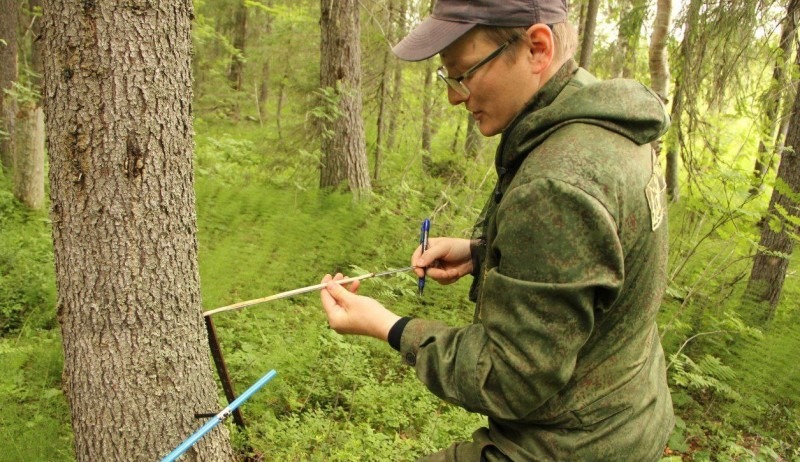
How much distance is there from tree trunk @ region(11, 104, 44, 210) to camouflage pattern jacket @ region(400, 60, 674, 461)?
Result: 24.9 ft

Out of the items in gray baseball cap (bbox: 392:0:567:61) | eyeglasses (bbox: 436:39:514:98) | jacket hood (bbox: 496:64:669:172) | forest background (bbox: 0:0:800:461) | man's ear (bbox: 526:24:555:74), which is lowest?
forest background (bbox: 0:0:800:461)

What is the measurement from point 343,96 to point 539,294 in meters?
6.44

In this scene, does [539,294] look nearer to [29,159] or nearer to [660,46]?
[660,46]

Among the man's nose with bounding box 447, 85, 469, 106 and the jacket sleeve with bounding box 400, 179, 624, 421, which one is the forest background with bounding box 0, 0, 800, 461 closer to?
the man's nose with bounding box 447, 85, 469, 106

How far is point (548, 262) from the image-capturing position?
1.17m

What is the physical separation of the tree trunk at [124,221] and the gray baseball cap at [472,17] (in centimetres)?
116

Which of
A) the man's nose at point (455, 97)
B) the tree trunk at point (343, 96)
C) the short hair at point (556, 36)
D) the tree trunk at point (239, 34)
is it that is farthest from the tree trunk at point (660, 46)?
the tree trunk at point (239, 34)

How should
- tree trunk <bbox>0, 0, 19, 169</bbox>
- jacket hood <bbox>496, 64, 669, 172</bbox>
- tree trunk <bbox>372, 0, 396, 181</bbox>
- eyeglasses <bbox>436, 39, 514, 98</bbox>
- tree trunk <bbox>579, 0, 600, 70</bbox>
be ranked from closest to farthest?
jacket hood <bbox>496, 64, 669, 172</bbox>
eyeglasses <bbox>436, 39, 514, 98</bbox>
tree trunk <bbox>579, 0, 600, 70</bbox>
tree trunk <bbox>372, 0, 396, 181</bbox>
tree trunk <bbox>0, 0, 19, 169</bbox>

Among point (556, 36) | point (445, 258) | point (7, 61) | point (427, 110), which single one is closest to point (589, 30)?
point (427, 110)

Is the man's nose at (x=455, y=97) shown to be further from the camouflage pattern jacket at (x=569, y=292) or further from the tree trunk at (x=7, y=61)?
the tree trunk at (x=7, y=61)

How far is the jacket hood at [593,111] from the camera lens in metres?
1.29

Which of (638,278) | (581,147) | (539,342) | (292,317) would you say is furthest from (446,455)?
(292,317)

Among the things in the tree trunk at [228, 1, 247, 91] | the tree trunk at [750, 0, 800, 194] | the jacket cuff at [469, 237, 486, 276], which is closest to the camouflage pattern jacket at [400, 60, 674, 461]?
the jacket cuff at [469, 237, 486, 276]

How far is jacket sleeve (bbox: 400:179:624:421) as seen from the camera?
3.83 ft
